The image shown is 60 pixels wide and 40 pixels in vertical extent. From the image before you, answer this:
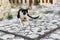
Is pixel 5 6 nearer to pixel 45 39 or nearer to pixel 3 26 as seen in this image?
pixel 3 26

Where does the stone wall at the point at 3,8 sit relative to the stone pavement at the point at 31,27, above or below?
above

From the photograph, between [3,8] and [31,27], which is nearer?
[31,27]

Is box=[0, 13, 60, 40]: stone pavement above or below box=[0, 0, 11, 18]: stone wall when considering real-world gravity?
below

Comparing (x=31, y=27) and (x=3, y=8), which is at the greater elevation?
(x=3, y=8)

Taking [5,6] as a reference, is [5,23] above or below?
below

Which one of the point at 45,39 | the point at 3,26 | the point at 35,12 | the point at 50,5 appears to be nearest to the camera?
the point at 45,39

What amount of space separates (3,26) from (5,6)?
29 centimetres

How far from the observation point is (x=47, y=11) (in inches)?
65.9

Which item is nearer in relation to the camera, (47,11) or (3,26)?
(3,26)

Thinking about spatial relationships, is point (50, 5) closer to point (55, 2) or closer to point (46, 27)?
point (55, 2)

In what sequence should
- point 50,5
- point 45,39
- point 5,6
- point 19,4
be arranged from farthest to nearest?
point 50,5, point 19,4, point 5,6, point 45,39

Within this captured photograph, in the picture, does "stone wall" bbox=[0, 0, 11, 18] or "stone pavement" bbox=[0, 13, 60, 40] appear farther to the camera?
"stone wall" bbox=[0, 0, 11, 18]

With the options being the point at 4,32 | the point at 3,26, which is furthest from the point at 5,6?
the point at 4,32

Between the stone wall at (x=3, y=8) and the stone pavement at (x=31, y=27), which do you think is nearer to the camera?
the stone pavement at (x=31, y=27)
